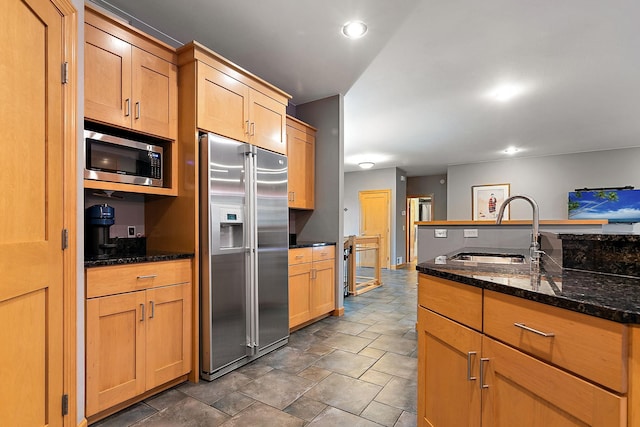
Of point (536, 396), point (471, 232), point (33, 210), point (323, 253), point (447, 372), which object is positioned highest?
point (33, 210)

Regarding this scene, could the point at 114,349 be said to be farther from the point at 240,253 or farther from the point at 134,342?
the point at 240,253

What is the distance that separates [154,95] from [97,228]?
0.95m

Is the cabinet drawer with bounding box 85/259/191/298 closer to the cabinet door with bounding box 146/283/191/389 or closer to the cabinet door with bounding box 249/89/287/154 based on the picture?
the cabinet door with bounding box 146/283/191/389

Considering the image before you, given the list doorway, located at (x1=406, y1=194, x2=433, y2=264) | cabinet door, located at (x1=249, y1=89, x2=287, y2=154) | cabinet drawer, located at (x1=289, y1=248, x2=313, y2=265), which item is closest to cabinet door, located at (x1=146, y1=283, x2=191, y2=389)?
cabinet drawer, located at (x1=289, y1=248, x2=313, y2=265)

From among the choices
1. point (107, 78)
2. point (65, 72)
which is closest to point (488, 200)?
point (107, 78)

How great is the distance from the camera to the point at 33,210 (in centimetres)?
130

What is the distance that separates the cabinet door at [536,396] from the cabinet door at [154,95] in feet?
7.33

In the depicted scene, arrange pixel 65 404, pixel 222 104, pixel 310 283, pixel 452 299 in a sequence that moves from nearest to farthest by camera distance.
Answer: pixel 452 299, pixel 65 404, pixel 222 104, pixel 310 283

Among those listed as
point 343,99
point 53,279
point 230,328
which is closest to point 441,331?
point 230,328

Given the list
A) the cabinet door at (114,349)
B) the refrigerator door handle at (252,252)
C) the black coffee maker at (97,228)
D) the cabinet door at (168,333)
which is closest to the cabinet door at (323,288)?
the refrigerator door handle at (252,252)

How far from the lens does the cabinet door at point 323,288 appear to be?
3.33 m

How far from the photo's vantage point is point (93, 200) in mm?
2145

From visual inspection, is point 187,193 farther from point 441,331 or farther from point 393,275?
point 393,275

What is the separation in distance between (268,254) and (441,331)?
1.61 m
